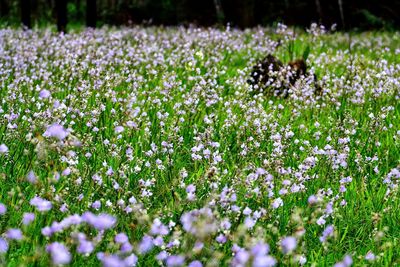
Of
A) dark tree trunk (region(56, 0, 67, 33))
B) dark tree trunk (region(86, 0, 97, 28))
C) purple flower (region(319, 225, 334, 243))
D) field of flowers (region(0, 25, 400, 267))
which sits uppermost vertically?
dark tree trunk (region(86, 0, 97, 28))

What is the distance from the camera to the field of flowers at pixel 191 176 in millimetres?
2820

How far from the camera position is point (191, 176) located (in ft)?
14.1

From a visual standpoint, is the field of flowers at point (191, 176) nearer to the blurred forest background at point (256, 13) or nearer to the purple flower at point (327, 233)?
the purple flower at point (327, 233)

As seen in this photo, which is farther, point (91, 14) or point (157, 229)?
point (91, 14)

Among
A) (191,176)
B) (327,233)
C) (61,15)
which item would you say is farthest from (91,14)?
(327,233)

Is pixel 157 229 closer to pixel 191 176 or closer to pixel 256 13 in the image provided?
pixel 191 176

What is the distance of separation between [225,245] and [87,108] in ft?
9.13

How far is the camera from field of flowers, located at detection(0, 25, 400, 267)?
2820 millimetres

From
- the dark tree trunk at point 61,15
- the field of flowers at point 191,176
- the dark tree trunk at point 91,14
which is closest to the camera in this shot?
the field of flowers at point 191,176

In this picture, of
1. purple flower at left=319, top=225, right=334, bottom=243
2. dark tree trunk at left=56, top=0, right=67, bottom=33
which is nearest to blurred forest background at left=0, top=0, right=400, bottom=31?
dark tree trunk at left=56, top=0, right=67, bottom=33

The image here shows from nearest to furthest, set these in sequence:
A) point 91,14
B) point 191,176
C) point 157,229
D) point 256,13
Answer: point 157,229
point 191,176
point 91,14
point 256,13

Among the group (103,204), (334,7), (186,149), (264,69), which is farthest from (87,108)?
(334,7)

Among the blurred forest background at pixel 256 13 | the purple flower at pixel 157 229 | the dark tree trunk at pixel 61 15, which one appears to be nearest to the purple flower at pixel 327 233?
the purple flower at pixel 157 229

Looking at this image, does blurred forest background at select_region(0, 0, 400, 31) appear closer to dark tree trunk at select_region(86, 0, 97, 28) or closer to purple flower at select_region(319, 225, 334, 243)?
dark tree trunk at select_region(86, 0, 97, 28)
